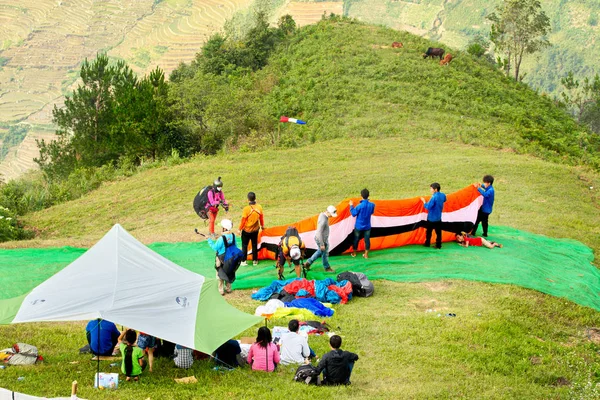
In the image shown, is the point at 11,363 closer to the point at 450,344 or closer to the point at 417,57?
the point at 450,344

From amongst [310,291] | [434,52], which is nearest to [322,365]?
[310,291]

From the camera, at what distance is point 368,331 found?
39.9 ft

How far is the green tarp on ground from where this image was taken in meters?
15.1

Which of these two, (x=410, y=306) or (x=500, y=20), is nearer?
(x=410, y=306)

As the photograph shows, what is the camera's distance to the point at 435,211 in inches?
656

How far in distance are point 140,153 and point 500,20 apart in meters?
34.5

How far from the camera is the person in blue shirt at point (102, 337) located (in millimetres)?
10352

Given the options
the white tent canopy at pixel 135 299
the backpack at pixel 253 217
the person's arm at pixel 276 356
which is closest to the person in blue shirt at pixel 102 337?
the white tent canopy at pixel 135 299

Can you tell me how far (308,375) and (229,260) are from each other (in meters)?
4.71

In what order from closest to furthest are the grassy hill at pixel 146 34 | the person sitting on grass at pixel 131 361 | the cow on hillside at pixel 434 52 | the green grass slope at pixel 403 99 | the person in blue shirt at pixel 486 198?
the person sitting on grass at pixel 131 361 < the person in blue shirt at pixel 486 198 < the green grass slope at pixel 403 99 < the cow on hillside at pixel 434 52 < the grassy hill at pixel 146 34

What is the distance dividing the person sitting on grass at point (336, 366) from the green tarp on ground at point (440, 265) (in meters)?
5.31

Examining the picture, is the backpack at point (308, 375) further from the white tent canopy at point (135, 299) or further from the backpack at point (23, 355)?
the backpack at point (23, 355)

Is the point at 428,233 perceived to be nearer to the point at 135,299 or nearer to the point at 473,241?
the point at 473,241

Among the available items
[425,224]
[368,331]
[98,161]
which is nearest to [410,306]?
[368,331]
